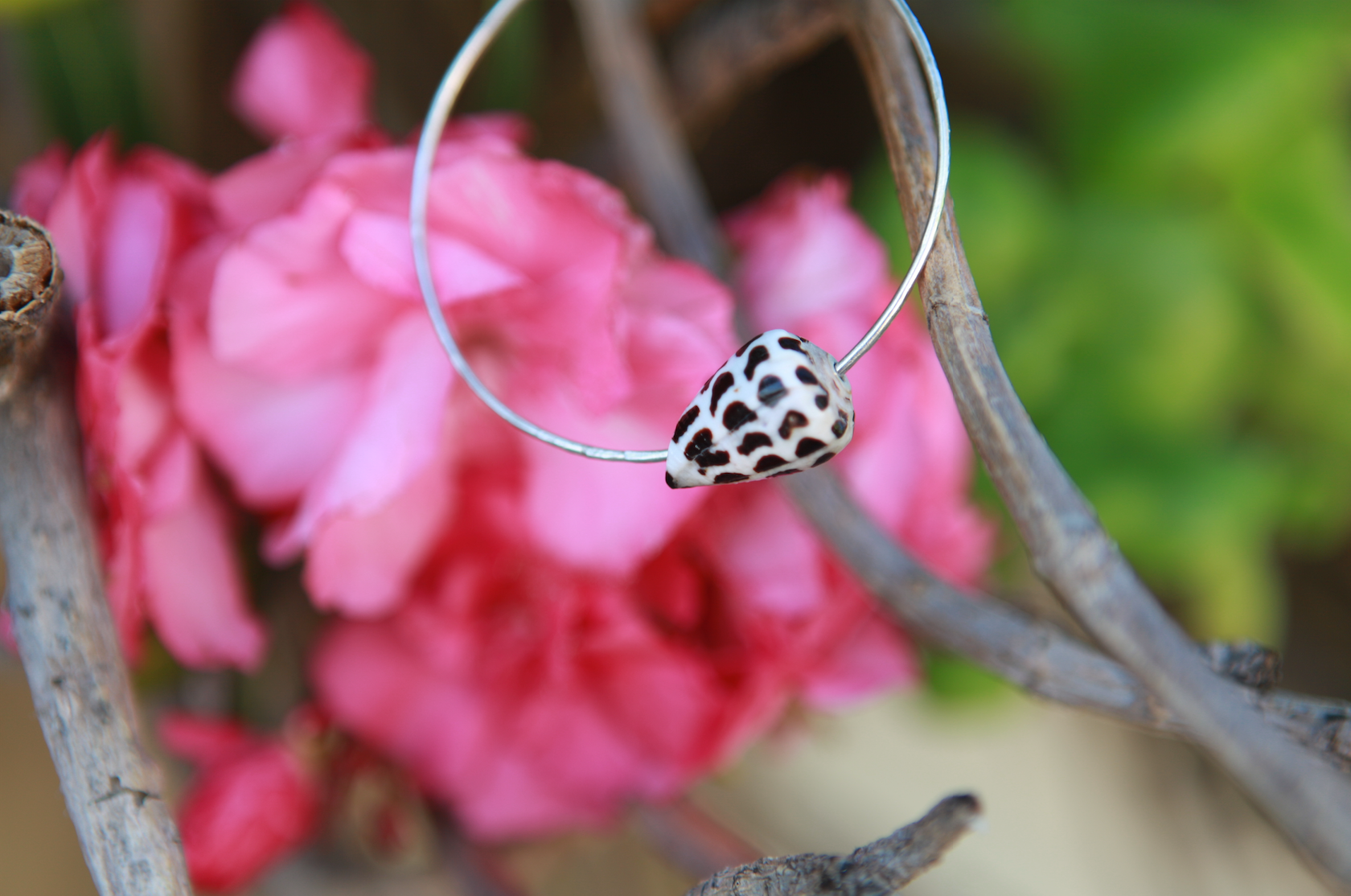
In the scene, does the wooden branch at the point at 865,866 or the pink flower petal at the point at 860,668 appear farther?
the pink flower petal at the point at 860,668

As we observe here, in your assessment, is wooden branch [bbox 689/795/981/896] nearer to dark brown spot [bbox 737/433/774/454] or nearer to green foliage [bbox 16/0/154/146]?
dark brown spot [bbox 737/433/774/454]

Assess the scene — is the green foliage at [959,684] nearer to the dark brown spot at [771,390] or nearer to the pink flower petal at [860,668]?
the pink flower petal at [860,668]

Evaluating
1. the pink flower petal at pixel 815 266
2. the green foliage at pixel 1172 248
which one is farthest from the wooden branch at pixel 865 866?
the green foliage at pixel 1172 248

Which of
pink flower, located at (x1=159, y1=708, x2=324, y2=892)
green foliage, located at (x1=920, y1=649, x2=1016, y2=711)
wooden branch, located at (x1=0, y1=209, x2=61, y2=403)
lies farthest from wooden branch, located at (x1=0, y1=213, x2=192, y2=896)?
green foliage, located at (x1=920, y1=649, x2=1016, y2=711)

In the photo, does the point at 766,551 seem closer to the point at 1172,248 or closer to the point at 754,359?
the point at 754,359

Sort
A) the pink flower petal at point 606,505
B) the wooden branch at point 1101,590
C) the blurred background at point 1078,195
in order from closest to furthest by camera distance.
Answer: the wooden branch at point 1101,590 → the pink flower petal at point 606,505 → the blurred background at point 1078,195

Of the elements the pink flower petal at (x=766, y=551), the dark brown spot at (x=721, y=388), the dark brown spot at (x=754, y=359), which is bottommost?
the pink flower petal at (x=766, y=551)

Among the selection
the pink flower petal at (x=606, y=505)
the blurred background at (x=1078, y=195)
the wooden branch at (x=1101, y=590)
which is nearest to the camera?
the wooden branch at (x=1101, y=590)
